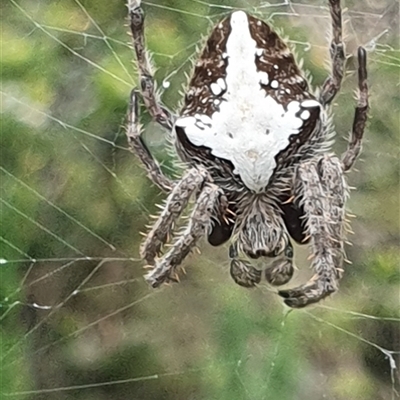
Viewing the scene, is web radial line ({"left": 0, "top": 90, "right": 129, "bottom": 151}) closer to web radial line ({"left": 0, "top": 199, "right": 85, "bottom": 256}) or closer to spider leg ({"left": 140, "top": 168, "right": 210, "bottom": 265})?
web radial line ({"left": 0, "top": 199, "right": 85, "bottom": 256})

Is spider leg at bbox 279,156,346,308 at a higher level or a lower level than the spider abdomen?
lower

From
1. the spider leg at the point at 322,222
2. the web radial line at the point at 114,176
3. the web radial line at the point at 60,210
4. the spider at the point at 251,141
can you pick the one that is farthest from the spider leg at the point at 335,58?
the web radial line at the point at 60,210

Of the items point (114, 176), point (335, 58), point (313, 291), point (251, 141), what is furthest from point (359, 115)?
point (114, 176)

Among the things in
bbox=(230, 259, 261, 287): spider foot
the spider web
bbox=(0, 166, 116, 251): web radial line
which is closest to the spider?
bbox=(230, 259, 261, 287): spider foot

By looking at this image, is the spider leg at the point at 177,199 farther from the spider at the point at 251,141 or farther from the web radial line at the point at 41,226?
the web radial line at the point at 41,226

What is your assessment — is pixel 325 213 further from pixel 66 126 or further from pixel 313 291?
pixel 66 126

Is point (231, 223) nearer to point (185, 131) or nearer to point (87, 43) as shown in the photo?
point (185, 131)
